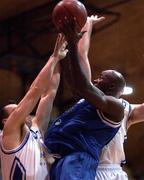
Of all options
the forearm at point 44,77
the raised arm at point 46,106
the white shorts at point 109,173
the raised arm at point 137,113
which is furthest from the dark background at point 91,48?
the white shorts at point 109,173

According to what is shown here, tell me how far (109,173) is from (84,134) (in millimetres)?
334

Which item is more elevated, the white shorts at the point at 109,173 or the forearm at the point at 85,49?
the forearm at the point at 85,49

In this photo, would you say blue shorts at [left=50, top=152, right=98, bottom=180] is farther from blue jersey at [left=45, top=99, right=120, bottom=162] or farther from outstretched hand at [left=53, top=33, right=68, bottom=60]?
outstretched hand at [left=53, top=33, right=68, bottom=60]

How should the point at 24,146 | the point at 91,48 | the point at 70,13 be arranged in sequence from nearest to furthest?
the point at 70,13 → the point at 24,146 → the point at 91,48

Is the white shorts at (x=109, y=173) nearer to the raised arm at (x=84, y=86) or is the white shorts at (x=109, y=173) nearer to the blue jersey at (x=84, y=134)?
the blue jersey at (x=84, y=134)

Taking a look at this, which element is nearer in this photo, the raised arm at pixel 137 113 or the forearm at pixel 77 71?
the forearm at pixel 77 71

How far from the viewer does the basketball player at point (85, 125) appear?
349cm

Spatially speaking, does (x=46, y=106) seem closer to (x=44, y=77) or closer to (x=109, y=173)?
(x=44, y=77)

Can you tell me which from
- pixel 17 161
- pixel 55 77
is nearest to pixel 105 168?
pixel 17 161

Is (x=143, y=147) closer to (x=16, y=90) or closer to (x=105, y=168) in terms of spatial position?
(x=16, y=90)

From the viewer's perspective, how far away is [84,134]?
3639 millimetres

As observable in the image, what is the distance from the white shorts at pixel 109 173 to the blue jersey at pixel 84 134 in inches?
5.2

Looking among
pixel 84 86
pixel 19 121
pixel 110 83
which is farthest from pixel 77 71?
pixel 19 121

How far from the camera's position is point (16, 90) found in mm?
10805
